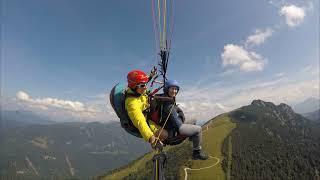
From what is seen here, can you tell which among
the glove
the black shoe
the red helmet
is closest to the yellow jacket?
the red helmet

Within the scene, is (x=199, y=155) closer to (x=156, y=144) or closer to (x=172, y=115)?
(x=172, y=115)

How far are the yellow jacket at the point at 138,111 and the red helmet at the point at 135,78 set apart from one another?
211mm

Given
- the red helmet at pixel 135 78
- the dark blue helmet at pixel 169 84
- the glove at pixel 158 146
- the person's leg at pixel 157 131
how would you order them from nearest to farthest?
the glove at pixel 158 146, the red helmet at pixel 135 78, the person's leg at pixel 157 131, the dark blue helmet at pixel 169 84

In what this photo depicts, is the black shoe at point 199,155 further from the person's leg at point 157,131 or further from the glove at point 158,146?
the glove at point 158,146

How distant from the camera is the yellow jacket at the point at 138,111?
255 inches

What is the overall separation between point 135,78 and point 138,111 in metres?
0.93

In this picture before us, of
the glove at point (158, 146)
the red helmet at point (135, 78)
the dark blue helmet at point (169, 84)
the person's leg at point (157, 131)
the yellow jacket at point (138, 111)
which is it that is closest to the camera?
the glove at point (158, 146)

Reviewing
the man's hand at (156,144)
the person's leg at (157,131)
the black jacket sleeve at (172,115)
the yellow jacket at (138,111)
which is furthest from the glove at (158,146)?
the black jacket sleeve at (172,115)

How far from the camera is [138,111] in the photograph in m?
6.98

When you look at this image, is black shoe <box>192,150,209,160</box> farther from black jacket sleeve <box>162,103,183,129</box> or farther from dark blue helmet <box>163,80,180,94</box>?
dark blue helmet <box>163,80,180,94</box>

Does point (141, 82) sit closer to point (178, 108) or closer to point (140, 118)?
point (140, 118)

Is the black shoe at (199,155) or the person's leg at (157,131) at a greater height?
the person's leg at (157,131)

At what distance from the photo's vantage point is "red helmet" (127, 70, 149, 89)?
729 centimetres

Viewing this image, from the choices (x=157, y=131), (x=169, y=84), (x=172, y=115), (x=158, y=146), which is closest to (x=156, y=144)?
(x=158, y=146)
